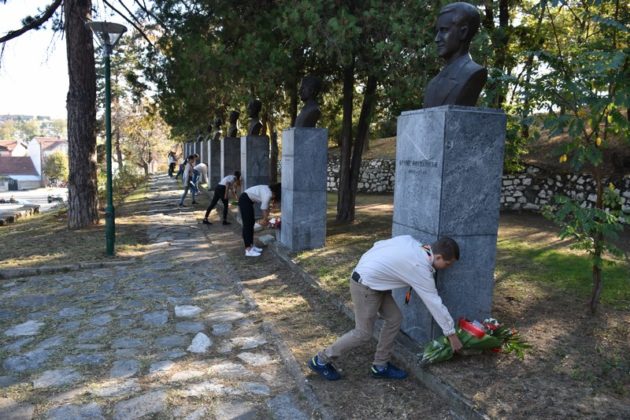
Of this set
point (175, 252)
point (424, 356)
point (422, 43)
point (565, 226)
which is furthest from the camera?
point (175, 252)

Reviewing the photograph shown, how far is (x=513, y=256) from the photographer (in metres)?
7.89

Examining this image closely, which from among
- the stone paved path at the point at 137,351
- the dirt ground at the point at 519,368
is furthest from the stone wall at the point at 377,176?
the dirt ground at the point at 519,368

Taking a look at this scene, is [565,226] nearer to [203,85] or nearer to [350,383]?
[350,383]

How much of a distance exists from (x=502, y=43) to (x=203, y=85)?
659 centimetres

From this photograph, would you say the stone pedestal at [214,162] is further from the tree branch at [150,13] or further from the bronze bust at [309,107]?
the bronze bust at [309,107]

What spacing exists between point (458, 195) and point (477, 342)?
3.89 ft

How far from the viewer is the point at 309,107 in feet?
26.6

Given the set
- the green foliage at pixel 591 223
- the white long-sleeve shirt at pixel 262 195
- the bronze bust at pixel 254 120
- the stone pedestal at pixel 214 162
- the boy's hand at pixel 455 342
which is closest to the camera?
the boy's hand at pixel 455 342

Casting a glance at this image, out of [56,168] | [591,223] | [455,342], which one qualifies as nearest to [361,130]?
[591,223]

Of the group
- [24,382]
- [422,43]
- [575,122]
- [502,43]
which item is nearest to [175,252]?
[24,382]

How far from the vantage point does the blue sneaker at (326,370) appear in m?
3.86

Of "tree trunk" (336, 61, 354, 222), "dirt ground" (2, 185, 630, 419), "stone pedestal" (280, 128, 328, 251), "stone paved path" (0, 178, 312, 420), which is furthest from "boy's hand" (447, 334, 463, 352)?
"tree trunk" (336, 61, 354, 222)

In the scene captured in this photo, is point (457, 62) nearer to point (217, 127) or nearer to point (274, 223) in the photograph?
point (274, 223)

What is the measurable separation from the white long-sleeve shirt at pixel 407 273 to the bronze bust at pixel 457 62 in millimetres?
1401
